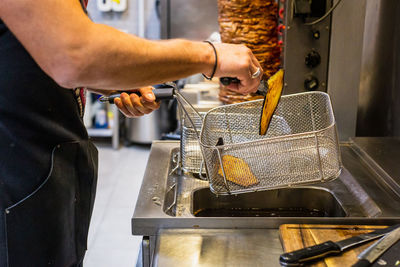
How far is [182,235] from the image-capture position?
3.45ft

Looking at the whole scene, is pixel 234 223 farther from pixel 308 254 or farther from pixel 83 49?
pixel 83 49

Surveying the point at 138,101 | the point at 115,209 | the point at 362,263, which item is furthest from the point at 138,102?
the point at 115,209

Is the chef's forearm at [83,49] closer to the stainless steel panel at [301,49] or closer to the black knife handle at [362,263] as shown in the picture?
the black knife handle at [362,263]

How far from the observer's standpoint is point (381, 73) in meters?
1.86

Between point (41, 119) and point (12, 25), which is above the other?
point (12, 25)

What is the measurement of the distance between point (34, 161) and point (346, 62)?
1248mm

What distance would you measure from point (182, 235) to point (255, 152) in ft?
0.78

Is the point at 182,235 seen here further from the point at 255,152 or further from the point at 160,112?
the point at 160,112

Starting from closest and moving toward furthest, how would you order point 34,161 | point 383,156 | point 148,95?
point 34,161, point 148,95, point 383,156

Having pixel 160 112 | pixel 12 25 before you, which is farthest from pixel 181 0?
pixel 12 25

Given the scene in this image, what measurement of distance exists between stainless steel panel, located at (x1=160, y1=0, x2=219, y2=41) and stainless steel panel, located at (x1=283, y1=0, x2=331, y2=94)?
2289mm

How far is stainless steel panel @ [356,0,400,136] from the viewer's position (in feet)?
5.72

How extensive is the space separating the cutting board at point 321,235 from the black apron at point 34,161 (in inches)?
18.5

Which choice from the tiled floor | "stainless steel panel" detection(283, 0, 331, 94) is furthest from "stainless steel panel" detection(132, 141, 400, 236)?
the tiled floor
